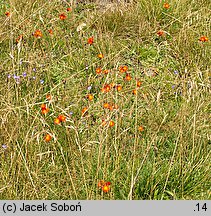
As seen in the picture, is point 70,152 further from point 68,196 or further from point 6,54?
point 6,54

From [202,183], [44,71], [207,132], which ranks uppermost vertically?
[44,71]

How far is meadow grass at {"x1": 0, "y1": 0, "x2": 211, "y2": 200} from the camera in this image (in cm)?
243

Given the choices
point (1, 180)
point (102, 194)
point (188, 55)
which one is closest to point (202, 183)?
point (102, 194)

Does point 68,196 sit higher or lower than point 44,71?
lower

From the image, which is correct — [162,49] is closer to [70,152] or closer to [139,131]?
[139,131]

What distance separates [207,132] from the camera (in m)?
2.77

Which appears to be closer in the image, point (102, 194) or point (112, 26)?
point (102, 194)

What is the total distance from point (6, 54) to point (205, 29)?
181cm

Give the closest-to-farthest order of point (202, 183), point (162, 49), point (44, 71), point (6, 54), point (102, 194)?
1. point (102, 194)
2. point (202, 183)
3. point (44, 71)
4. point (6, 54)
5. point (162, 49)

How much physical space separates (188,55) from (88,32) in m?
1.00

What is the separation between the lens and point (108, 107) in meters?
2.66

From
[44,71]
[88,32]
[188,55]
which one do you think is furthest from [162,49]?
[44,71]

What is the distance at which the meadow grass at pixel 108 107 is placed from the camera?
2.43m

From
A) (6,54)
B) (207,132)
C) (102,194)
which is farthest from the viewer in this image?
(6,54)
